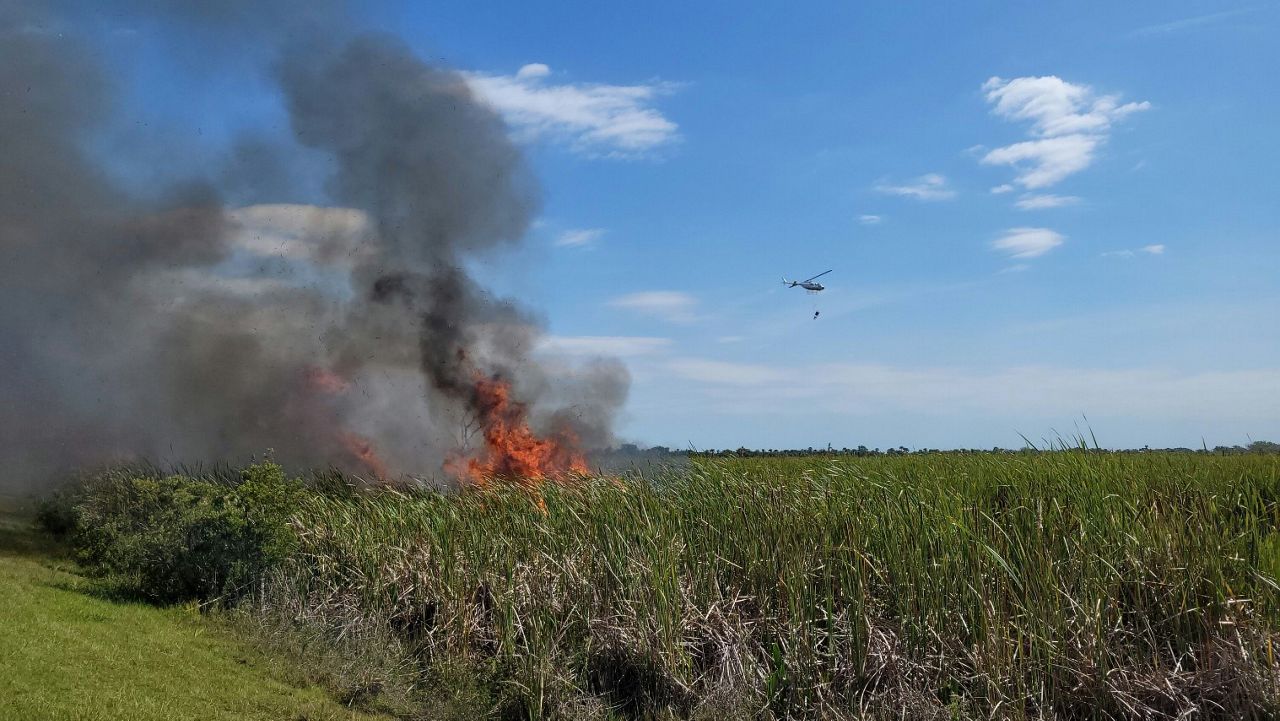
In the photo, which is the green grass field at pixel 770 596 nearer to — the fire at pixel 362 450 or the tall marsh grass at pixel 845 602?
the tall marsh grass at pixel 845 602

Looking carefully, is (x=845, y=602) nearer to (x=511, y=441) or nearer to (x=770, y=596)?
(x=770, y=596)

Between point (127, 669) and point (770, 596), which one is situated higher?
point (770, 596)

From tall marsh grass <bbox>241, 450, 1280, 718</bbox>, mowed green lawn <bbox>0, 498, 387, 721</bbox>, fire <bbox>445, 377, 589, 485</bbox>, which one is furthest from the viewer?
fire <bbox>445, 377, 589, 485</bbox>

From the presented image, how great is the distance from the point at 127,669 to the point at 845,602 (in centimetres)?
894

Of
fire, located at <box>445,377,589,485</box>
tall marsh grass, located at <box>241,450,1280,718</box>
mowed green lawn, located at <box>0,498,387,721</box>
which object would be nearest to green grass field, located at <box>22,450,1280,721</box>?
tall marsh grass, located at <box>241,450,1280,718</box>

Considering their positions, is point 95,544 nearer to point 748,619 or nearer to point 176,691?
point 176,691

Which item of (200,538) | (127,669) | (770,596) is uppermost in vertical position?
(770,596)

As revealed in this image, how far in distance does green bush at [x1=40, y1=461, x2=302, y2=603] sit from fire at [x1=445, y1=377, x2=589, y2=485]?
12555 millimetres

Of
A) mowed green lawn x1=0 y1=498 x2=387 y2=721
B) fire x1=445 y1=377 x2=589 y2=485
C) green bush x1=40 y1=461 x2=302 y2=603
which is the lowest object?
mowed green lawn x1=0 y1=498 x2=387 y2=721

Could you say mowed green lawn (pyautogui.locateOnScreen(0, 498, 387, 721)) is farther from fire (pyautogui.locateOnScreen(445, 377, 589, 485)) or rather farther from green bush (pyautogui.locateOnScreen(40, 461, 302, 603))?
fire (pyautogui.locateOnScreen(445, 377, 589, 485))

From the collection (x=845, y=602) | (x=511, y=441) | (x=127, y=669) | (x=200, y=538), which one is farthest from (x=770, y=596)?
(x=511, y=441)

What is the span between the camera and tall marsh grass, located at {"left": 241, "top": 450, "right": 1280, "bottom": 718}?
8.43m

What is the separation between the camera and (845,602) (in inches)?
402

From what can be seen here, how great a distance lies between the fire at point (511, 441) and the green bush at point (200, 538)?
494 inches
